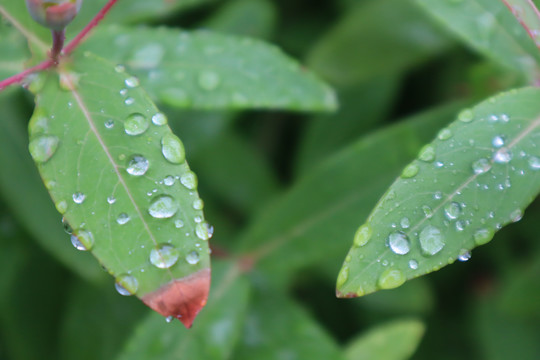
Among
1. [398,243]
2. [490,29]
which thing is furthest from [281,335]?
[490,29]

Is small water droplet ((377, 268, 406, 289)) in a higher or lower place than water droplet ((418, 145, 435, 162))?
lower

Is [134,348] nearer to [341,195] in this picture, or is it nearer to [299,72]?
[341,195]

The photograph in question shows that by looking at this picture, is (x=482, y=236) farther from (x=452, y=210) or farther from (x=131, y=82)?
(x=131, y=82)

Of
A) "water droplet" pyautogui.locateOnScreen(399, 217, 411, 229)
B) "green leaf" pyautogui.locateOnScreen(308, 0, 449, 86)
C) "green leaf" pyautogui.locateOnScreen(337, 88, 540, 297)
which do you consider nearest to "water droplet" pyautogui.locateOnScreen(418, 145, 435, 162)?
"green leaf" pyautogui.locateOnScreen(337, 88, 540, 297)

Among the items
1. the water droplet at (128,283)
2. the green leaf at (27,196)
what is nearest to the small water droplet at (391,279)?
the water droplet at (128,283)

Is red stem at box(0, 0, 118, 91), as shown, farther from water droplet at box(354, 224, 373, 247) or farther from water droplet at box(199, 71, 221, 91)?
water droplet at box(354, 224, 373, 247)
